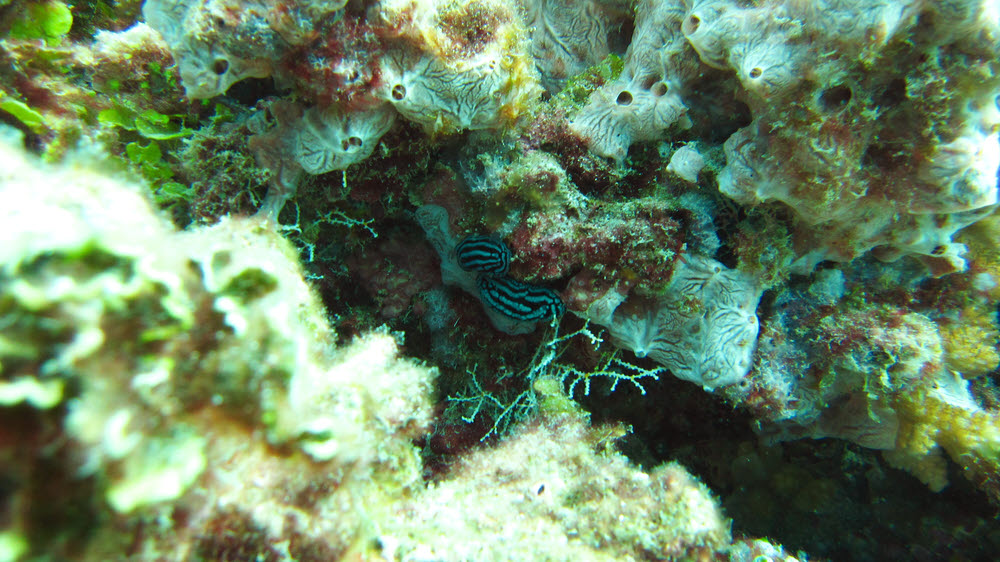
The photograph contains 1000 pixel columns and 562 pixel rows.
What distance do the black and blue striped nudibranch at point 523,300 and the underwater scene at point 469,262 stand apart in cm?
4

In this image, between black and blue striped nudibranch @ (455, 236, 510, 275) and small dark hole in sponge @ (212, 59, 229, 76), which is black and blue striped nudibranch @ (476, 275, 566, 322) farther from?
small dark hole in sponge @ (212, 59, 229, 76)

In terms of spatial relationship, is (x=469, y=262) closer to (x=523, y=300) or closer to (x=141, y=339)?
(x=523, y=300)

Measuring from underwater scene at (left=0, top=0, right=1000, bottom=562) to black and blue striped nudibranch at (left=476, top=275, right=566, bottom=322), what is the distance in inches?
1.4

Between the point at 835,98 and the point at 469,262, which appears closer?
the point at 835,98

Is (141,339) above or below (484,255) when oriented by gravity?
below

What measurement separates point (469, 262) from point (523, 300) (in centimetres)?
55

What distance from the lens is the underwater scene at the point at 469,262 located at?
1.43 metres

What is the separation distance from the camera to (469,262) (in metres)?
3.45

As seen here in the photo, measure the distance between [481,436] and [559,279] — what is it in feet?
5.25

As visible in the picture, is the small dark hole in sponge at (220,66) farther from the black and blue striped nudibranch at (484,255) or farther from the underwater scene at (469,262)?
the black and blue striped nudibranch at (484,255)

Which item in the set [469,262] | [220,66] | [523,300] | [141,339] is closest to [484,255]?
[469,262]

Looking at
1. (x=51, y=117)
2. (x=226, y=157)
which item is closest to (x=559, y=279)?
(x=226, y=157)

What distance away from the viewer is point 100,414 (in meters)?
1.26

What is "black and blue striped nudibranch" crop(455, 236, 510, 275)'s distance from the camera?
Answer: 130 inches
